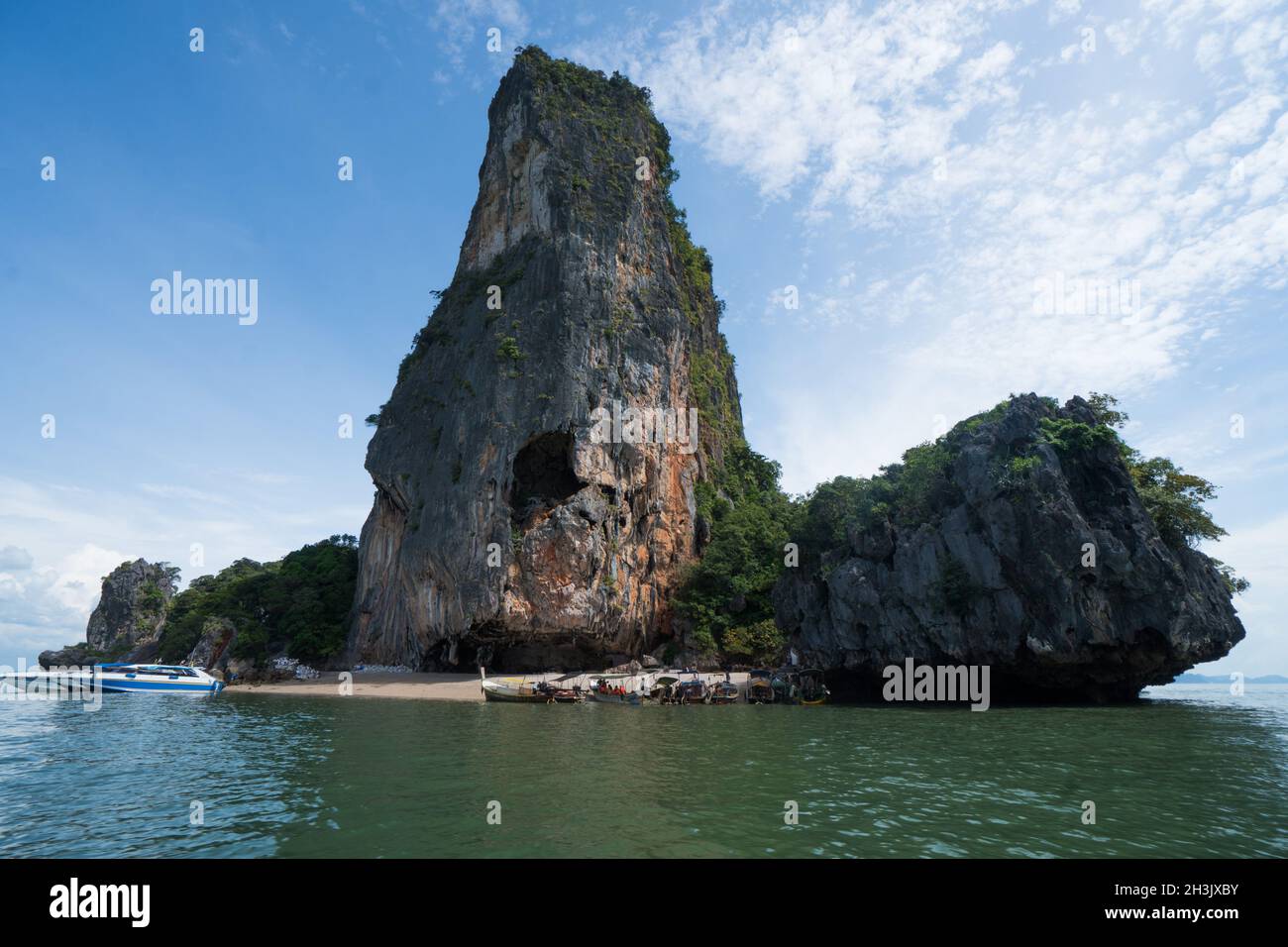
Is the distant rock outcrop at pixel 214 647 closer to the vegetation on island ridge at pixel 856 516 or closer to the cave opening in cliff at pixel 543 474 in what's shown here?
the cave opening in cliff at pixel 543 474

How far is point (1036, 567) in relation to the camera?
A: 102 ft

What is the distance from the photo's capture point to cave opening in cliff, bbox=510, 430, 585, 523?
43750 millimetres

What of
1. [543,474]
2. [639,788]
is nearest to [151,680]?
[543,474]

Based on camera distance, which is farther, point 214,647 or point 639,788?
point 214,647

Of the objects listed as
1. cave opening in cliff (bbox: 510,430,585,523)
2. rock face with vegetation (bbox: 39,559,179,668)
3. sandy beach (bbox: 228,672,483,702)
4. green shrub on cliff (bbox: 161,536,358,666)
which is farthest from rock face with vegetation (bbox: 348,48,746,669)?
rock face with vegetation (bbox: 39,559,179,668)

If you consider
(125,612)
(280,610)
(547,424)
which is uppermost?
(547,424)

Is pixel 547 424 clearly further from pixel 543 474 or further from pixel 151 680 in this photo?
pixel 151 680

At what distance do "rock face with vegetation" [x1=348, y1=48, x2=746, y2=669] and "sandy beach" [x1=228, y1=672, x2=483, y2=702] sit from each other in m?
2.75

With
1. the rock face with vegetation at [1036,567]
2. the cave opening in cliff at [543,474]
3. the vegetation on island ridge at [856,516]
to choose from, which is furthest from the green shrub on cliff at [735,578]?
the cave opening in cliff at [543,474]

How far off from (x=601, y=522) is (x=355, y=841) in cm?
3375

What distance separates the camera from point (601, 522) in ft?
141

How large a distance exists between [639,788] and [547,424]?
32.0 meters

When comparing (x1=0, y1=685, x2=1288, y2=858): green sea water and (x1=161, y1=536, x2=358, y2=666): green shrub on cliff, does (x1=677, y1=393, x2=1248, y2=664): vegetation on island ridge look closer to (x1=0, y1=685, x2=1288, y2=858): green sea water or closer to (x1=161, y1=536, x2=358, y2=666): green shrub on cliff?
(x1=0, y1=685, x2=1288, y2=858): green sea water
